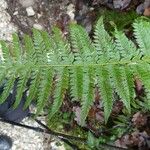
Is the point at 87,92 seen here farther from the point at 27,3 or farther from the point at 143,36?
the point at 27,3

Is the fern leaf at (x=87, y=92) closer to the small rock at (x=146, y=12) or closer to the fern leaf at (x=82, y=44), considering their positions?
A: the fern leaf at (x=82, y=44)

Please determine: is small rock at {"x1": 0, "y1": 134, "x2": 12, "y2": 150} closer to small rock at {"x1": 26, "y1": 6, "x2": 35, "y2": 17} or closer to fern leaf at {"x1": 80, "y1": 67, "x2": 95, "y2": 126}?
small rock at {"x1": 26, "y1": 6, "x2": 35, "y2": 17}

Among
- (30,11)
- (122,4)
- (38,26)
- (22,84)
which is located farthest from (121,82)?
(30,11)

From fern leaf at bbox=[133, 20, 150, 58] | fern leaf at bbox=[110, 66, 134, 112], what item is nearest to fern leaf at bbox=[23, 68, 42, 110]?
fern leaf at bbox=[110, 66, 134, 112]

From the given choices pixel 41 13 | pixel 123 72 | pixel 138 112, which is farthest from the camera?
pixel 41 13

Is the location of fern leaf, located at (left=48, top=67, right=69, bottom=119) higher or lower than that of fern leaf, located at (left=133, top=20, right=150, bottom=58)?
lower

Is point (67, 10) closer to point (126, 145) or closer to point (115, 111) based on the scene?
point (115, 111)

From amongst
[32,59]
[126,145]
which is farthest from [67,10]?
[32,59]

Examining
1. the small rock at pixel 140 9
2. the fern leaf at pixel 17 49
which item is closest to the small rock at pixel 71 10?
the small rock at pixel 140 9
